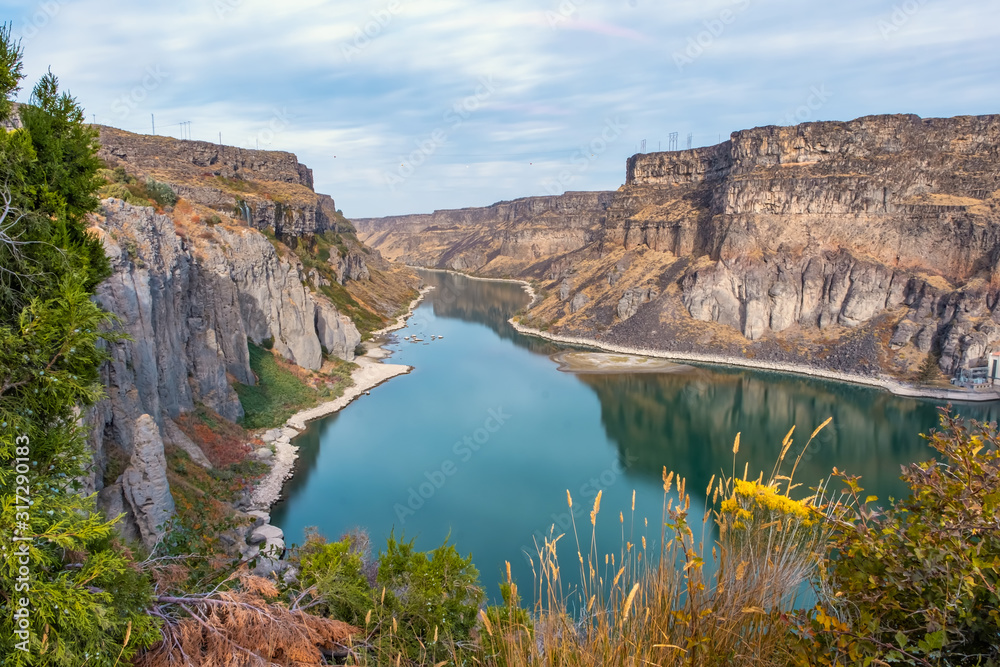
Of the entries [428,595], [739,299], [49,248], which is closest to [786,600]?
[428,595]

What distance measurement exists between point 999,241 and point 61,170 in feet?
201

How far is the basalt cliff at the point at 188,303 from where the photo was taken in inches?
594

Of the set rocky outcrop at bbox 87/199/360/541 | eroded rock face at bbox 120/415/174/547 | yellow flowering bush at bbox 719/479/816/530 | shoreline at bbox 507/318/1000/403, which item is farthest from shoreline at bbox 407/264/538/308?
yellow flowering bush at bbox 719/479/816/530

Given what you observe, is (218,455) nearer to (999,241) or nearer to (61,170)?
(61,170)

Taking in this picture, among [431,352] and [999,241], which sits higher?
[999,241]

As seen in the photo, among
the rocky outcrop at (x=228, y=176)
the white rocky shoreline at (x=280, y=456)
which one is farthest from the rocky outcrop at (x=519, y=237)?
the white rocky shoreline at (x=280, y=456)

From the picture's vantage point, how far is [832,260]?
55250 millimetres

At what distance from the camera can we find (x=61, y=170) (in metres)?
5.26

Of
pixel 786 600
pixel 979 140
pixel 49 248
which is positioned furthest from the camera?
pixel 979 140

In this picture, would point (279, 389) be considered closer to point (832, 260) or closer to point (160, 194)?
point (160, 194)

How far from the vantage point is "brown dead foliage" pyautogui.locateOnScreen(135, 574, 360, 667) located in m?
4.46

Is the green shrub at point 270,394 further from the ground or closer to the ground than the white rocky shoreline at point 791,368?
further from the ground

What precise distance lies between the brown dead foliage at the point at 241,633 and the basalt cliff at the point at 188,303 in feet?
8.22

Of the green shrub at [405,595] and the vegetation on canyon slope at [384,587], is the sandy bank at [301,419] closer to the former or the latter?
the green shrub at [405,595]
